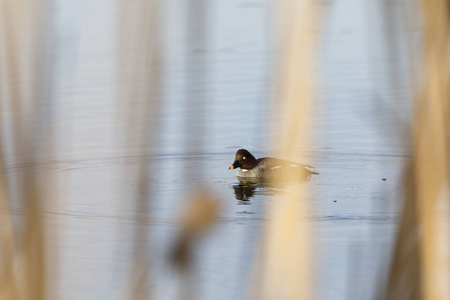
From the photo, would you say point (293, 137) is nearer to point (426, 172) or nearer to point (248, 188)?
point (426, 172)

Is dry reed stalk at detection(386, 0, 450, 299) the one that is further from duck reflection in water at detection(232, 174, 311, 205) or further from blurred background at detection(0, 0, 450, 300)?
duck reflection in water at detection(232, 174, 311, 205)

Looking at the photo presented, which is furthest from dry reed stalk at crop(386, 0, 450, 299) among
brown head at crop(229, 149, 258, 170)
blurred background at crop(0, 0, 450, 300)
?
brown head at crop(229, 149, 258, 170)

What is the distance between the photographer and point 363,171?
880cm

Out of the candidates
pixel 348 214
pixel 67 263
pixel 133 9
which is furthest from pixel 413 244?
pixel 348 214

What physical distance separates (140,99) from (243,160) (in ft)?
24.5

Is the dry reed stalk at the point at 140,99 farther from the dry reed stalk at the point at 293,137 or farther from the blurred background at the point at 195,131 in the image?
the dry reed stalk at the point at 293,137

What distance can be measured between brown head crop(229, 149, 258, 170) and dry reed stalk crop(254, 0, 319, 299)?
7.11 metres

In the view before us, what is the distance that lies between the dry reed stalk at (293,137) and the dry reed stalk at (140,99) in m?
0.25

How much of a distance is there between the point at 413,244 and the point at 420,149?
6.8 inches

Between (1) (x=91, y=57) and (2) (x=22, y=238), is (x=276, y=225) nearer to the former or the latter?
(2) (x=22, y=238)

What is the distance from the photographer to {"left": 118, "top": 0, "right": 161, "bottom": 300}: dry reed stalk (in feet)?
4.85

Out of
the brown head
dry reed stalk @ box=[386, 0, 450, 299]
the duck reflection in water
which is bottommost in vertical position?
the duck reflection in water

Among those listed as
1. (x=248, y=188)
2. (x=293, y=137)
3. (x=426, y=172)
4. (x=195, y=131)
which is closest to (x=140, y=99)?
(x=195, y=131)

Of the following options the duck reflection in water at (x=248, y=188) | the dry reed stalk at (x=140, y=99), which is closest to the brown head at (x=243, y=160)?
the duck reflection in water at (x=248, y=188)
